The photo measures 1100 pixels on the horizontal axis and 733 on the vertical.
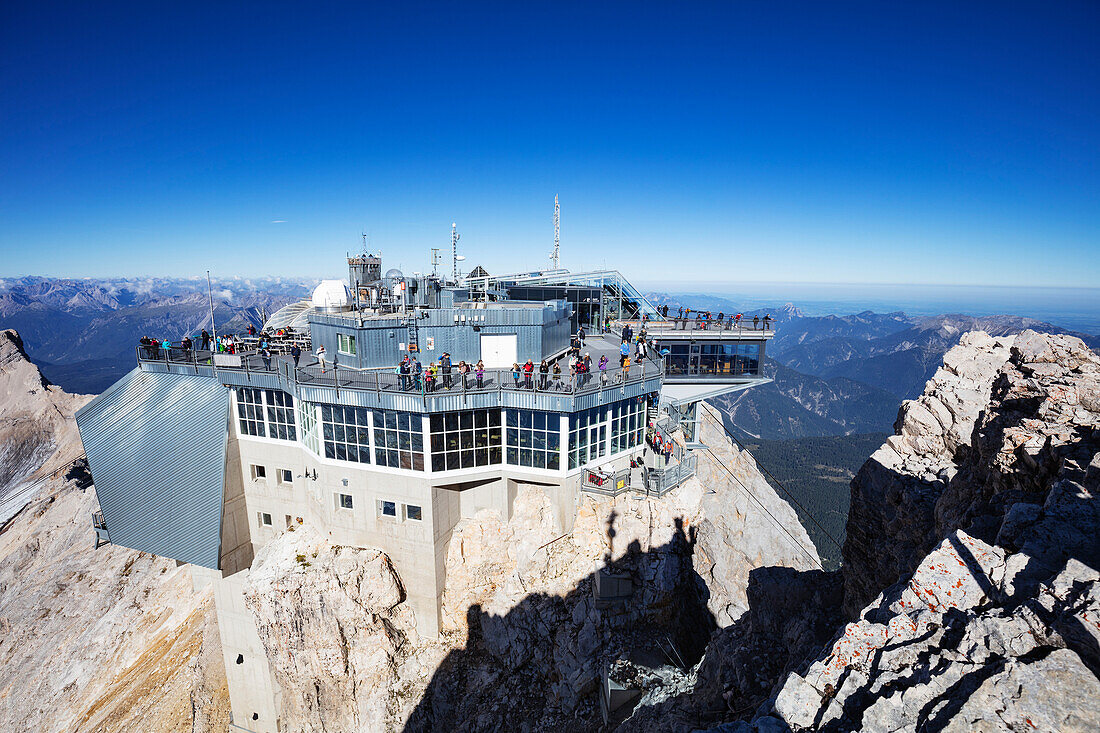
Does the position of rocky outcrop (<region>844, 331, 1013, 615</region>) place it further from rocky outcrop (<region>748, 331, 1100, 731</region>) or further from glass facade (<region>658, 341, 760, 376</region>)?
glass facade (<region>658, 341, 760, 376</region>)

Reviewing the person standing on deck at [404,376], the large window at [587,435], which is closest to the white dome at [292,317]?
the person standing on deck at [404,376]

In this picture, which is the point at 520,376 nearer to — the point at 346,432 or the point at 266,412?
the point at 346,432

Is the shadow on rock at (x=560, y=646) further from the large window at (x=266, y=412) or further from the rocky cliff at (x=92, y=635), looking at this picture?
the rocky cliff at (x=92, y=635)

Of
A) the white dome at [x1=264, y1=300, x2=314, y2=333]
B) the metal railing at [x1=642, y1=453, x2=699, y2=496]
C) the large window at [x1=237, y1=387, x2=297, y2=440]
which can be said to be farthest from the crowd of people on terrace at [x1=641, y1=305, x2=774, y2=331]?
the white dome at [x1=264, y1=300, x2=314, y2=333]

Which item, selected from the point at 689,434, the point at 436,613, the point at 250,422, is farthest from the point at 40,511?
the point at 689,434

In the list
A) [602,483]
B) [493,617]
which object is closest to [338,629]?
[493,617]
